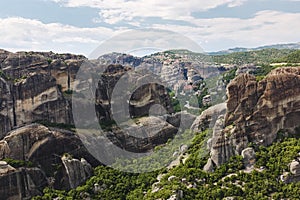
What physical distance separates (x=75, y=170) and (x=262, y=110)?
730 inches

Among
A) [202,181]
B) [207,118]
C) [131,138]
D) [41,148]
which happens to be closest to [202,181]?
[202,181]

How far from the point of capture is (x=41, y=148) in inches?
1415

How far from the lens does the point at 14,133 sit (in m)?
35.8

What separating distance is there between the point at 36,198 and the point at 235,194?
1721 cm

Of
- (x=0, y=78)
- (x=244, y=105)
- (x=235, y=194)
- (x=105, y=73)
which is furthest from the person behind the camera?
(x=105, y=73)

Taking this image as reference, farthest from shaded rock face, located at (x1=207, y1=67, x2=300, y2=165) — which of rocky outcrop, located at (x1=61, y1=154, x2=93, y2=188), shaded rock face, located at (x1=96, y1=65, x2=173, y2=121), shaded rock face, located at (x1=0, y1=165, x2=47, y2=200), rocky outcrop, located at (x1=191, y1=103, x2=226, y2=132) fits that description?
shaded rock face, located at (x1=96, y1=65, x2=173, y2=121)

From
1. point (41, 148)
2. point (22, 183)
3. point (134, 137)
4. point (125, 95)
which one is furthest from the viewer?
point (125, 95)

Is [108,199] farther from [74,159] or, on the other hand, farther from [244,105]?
[244,105]

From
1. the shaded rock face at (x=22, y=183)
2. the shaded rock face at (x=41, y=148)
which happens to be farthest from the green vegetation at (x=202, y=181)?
the shaded rock face at (x=41, y=148)

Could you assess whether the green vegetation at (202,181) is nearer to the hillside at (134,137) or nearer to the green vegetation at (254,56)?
the hillside at (134,137)

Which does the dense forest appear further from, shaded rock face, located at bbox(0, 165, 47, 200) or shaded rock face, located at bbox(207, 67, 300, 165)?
shaded rock face, located at bbox(0, 165, 47, 200)

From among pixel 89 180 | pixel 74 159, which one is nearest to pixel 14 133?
pixel 74 159

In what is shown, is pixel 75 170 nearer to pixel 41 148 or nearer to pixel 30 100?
pixel 41 148

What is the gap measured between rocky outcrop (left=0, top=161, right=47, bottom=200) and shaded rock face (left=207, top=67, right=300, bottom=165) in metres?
17.0
